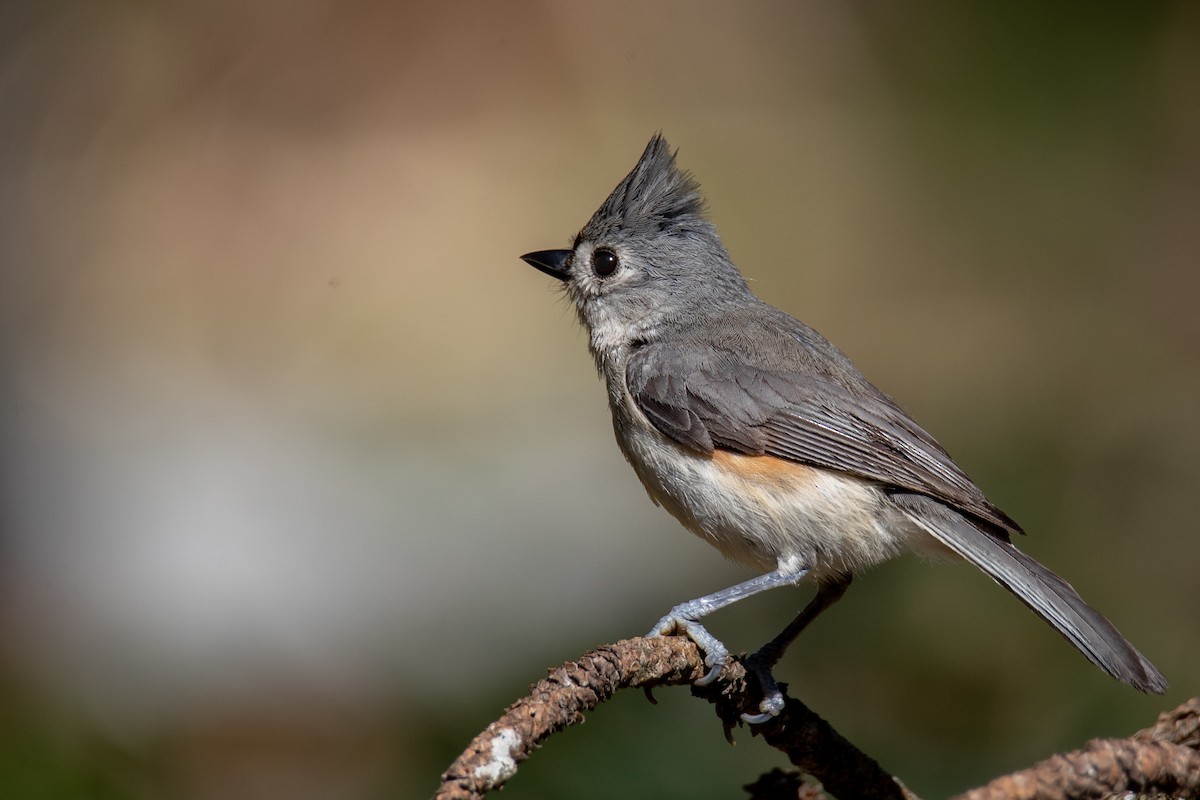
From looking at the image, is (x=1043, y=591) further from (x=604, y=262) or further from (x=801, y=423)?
(x=604, y=262)

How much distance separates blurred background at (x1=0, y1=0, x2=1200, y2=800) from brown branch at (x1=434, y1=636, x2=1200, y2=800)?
72.8 inches

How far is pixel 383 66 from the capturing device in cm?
529

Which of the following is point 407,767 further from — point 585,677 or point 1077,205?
point 1077,205

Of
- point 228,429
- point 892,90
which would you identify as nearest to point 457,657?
point 228,429

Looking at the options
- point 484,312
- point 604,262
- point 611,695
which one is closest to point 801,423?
point 604,262

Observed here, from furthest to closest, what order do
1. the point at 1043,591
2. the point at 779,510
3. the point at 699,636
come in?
1. the point at 779,510
2. the point at 1043,591
3. the point at 699,636

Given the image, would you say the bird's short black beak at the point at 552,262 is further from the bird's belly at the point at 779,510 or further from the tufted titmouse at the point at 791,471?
the bird's belly at the point at 779,510

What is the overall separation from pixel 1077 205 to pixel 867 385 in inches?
109

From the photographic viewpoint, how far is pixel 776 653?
271cm

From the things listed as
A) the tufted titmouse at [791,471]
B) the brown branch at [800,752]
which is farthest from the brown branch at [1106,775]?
the tufted titmouse at [791,471]

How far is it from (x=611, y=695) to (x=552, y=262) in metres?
1.91

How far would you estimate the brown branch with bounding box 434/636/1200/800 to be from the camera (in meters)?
1.49

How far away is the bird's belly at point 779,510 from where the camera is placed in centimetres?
276

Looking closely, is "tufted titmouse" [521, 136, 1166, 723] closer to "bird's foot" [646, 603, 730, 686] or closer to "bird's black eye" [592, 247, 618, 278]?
"bird's foot" [646, 603, 730, 686]
